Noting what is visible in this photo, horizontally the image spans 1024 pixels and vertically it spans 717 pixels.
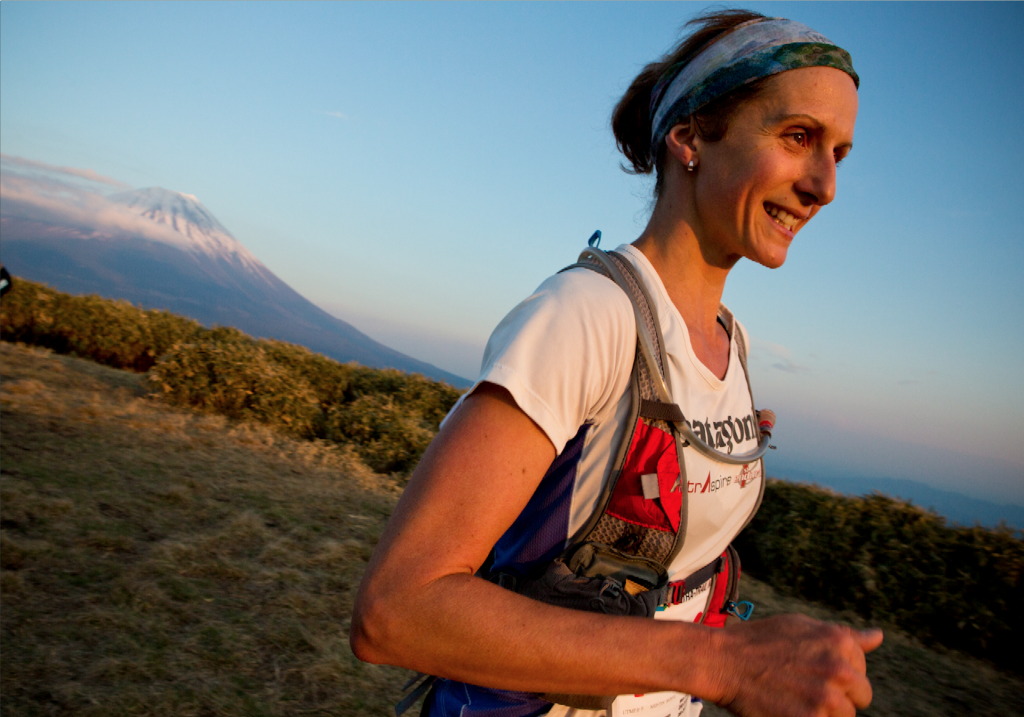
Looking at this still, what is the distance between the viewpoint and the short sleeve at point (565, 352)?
37.7 inches

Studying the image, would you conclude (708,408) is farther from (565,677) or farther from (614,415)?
(565,677)

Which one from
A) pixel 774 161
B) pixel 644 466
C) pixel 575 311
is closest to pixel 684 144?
pixel 774 161

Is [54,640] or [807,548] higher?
[807,548]

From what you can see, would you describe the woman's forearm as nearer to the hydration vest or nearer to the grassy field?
the hydration vest

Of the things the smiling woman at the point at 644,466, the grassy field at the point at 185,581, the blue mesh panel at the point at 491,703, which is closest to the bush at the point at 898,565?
the grassy field at the point at 185,581

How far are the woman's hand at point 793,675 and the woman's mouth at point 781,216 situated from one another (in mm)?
964

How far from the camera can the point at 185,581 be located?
13.5 ft

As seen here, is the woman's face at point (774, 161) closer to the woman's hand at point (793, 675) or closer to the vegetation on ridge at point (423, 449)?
the woman's hand at point (793, 675)

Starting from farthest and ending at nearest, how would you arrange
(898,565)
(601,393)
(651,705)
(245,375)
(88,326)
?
(88,326), (245,375), (898,565), (651,705), (601,393)

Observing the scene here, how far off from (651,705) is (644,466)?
24.1 inches

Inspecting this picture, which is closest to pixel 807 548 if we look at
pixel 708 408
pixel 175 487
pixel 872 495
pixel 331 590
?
pixel 872 495

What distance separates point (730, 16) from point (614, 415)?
1.17 metres

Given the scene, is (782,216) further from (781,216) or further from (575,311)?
(575,311)

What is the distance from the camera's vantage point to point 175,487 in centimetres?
534
